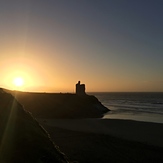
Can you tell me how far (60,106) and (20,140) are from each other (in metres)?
47.2

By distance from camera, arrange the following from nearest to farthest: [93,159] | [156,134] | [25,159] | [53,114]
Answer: [25,159], [93,159], [156,134], [53,114]

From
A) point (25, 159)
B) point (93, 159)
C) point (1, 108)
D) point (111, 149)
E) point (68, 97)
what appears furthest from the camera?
point (68, 97)

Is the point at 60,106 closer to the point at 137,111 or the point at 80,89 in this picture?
the point at 80,89

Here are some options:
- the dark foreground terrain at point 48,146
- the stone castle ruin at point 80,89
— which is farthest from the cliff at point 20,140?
the stone castle ruin at point 80,89

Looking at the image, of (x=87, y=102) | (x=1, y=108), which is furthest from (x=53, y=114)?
(x=1, y=108)

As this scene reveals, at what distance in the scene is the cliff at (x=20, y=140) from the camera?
25.8 feet

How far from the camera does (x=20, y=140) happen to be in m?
8.60

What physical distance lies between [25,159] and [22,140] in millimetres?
1010

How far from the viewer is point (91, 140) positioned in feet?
76.5

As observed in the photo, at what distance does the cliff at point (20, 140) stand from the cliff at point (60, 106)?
→ 39.0 metres

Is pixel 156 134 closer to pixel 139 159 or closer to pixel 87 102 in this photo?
pixel 139 159

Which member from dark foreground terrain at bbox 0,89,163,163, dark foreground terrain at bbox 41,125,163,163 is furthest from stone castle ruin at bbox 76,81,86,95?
dark foreground terrain at bbox 41,125,163,163

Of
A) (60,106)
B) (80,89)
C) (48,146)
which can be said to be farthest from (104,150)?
(80,89)

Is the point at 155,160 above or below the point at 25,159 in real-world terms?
below
